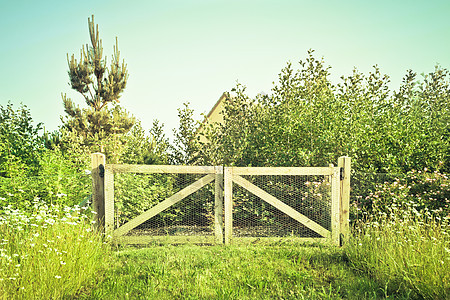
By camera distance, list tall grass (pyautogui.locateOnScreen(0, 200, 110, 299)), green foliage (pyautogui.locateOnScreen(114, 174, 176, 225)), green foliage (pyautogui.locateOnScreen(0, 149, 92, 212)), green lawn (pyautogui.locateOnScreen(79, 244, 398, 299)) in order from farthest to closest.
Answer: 1. green foliage (pyautogui.locateOnScreen(0, 149, 92, 212))
2. green foliage (pyautogui.locateOnScreen(114, 174, 176, 225))
3. green lawn (pyautogui.locateOnScreen(79, 244, 398, 299))
4. tall grass (pyautogui.locateOnScreen(0, 200, 110, 299))

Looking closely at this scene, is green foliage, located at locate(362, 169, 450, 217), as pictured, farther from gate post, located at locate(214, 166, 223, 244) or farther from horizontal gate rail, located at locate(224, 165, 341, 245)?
gate post, located at locate(214, 166, 223, 244)

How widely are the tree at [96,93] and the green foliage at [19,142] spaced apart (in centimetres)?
144

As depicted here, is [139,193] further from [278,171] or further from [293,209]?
[293,209]

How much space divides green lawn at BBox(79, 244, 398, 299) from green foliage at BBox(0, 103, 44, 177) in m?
6.50

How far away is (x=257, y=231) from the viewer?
626 centimetres

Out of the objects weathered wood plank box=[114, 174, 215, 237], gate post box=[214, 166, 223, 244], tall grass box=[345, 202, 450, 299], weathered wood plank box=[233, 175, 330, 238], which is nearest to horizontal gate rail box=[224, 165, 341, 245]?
weathered wood plank box=[233, 175, 330, 238]

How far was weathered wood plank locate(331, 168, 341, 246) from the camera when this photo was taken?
5.99 meters

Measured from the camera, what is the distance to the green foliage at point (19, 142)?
989 centimetres

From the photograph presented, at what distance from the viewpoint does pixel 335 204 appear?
6.02m

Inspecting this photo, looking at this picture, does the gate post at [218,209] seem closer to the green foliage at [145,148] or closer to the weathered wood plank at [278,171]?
the weathered wood plank at [278,171]

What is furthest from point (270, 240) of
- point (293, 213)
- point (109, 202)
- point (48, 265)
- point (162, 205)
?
point (48, 265)

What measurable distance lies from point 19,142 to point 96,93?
14.7ft

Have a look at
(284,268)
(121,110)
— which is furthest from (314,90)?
(121,110)

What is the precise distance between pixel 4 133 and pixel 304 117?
11.1 metres
